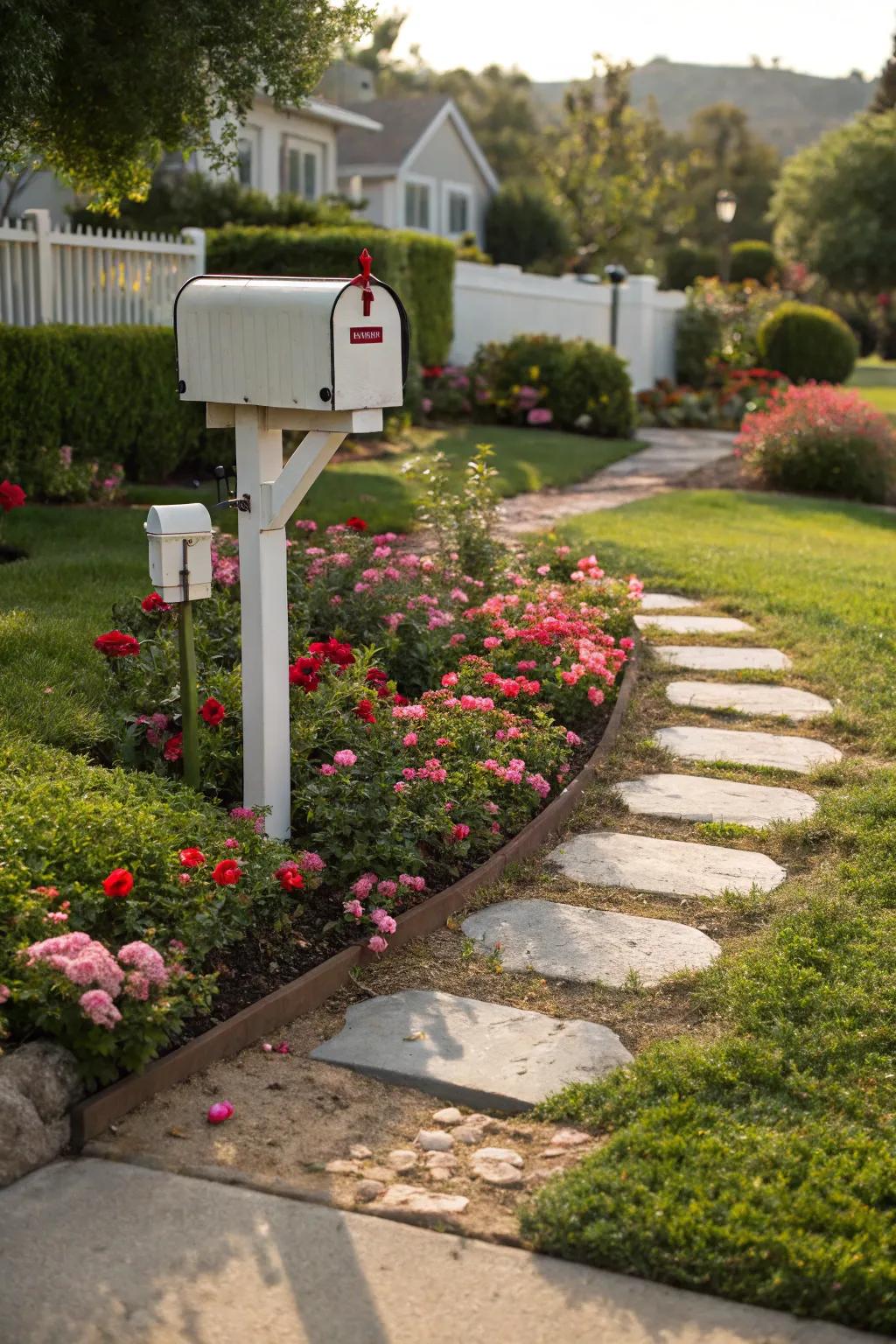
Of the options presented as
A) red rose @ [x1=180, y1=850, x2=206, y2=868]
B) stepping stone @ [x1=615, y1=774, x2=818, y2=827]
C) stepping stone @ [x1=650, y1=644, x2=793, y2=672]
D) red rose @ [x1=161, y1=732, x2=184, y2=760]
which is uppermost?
red rose @ [x1=161, y1=732, x2=184, y2=760]

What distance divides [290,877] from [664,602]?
14.6 feet

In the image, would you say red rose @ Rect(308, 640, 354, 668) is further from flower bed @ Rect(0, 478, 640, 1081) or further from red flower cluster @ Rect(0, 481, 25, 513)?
red flower cluster @ Rect(0, 481, 25, 513)

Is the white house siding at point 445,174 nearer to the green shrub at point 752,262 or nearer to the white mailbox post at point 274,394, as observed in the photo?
the green shrub at point 752,262

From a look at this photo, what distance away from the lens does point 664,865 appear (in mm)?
4211

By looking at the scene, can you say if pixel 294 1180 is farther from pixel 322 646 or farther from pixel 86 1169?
pixel 322 646

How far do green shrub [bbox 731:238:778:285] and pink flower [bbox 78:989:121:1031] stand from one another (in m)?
41.1

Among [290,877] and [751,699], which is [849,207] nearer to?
[751,699]

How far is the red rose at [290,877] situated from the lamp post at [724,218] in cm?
2511

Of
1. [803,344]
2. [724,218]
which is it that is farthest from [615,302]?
[724,218]

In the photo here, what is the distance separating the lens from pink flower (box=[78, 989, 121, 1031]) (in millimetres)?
2742

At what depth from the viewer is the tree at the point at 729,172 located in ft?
191

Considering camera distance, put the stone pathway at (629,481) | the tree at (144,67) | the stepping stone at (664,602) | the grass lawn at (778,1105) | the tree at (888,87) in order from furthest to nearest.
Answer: the tree at (888,87), the stone pathway at (629,481), the stepping stone at (664,602), the tree at (144,67), the grass lawn at (778,1105)

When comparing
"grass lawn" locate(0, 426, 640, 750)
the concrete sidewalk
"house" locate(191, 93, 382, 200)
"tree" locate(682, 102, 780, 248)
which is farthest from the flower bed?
"tree" locate(682, 102, 780, 248)

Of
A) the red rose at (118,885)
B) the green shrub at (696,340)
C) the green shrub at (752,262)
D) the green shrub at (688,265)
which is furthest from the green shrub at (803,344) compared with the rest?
the red rose at (118,885)
